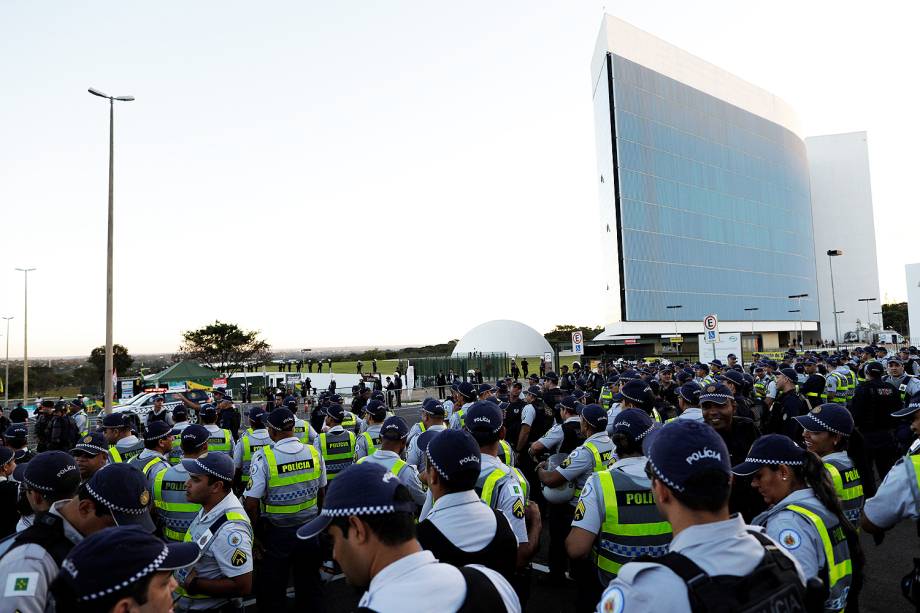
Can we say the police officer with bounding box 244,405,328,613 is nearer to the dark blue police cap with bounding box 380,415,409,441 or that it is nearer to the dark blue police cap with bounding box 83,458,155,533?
the dark blue police cap with bounding box 380,415,409,441

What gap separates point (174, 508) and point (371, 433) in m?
2.78

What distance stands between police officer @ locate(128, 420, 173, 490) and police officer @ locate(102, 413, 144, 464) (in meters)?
0.70

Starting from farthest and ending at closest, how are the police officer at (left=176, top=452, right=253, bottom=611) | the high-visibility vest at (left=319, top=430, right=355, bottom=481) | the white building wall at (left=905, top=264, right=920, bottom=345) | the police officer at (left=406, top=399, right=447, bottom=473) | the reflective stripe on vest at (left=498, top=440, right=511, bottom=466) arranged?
the white building wall at (left=905, top=264, right=920, bottom=345) → the high-visibility vest at (left=319, top=430, right=355, bottom=481) → the police officer at (left=406, top=399, right=447, bottom=473) → the reflective stripe on vest at (left=498, top=440, right=511, bottom=466) → the police officer at (left=176, top=452, right=253, bottom=611)

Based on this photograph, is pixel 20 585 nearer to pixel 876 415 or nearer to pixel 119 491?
pixel 119 491

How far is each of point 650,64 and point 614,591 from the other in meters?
71.5

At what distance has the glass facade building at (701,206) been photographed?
6072 cm

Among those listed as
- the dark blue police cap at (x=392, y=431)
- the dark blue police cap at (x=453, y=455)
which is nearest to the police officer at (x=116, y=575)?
the dark blue police cap at (x=453, y=455)

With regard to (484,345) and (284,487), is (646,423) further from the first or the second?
(484,345)

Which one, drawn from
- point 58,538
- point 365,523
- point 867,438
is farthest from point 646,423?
point 867,438

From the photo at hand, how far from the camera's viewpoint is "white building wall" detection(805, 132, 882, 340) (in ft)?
306

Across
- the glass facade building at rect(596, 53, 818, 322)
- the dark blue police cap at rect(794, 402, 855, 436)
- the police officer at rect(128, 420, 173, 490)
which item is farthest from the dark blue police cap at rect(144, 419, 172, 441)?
the glass facade building at rect(596, 53, 818, 322)

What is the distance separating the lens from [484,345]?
7450cm

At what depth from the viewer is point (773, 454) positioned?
324 cm

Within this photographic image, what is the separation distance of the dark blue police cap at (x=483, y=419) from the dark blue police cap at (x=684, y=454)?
6.85 ft
